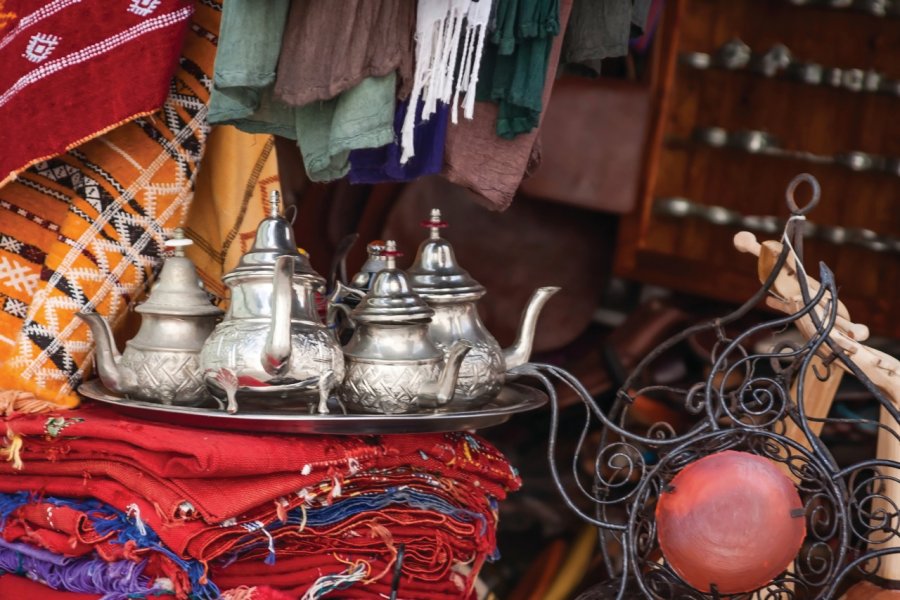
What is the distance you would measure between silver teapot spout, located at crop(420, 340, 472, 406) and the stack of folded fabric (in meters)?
0.07

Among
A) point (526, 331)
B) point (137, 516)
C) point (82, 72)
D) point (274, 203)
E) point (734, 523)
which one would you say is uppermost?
point (82, 72)

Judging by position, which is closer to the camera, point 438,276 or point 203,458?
point 203,458

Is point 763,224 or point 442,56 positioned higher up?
point 442,56

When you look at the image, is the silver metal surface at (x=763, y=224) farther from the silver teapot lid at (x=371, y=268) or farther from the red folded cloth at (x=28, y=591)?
the red folded cloth at (x=28, y=591)

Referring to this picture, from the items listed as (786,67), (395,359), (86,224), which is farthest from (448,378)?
(786,67)

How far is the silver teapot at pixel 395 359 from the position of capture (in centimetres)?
123

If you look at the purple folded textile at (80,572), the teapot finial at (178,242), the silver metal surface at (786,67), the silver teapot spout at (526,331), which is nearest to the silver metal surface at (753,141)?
the silver metal surface at (786,67)

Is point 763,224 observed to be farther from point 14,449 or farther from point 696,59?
point 14,449

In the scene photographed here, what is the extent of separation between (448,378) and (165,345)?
328 millimetres

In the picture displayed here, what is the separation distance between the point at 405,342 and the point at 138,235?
39 centimetres

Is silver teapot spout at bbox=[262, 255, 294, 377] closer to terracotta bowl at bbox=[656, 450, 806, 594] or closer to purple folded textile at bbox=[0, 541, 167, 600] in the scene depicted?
purple folded textile at bbox=[0, 541, 167, 600]

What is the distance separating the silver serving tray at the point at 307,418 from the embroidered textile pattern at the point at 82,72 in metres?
0.31

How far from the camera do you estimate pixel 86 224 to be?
136cm

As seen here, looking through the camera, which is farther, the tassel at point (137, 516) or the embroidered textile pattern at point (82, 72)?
the embroidered textile pattern at point (82, 72)
